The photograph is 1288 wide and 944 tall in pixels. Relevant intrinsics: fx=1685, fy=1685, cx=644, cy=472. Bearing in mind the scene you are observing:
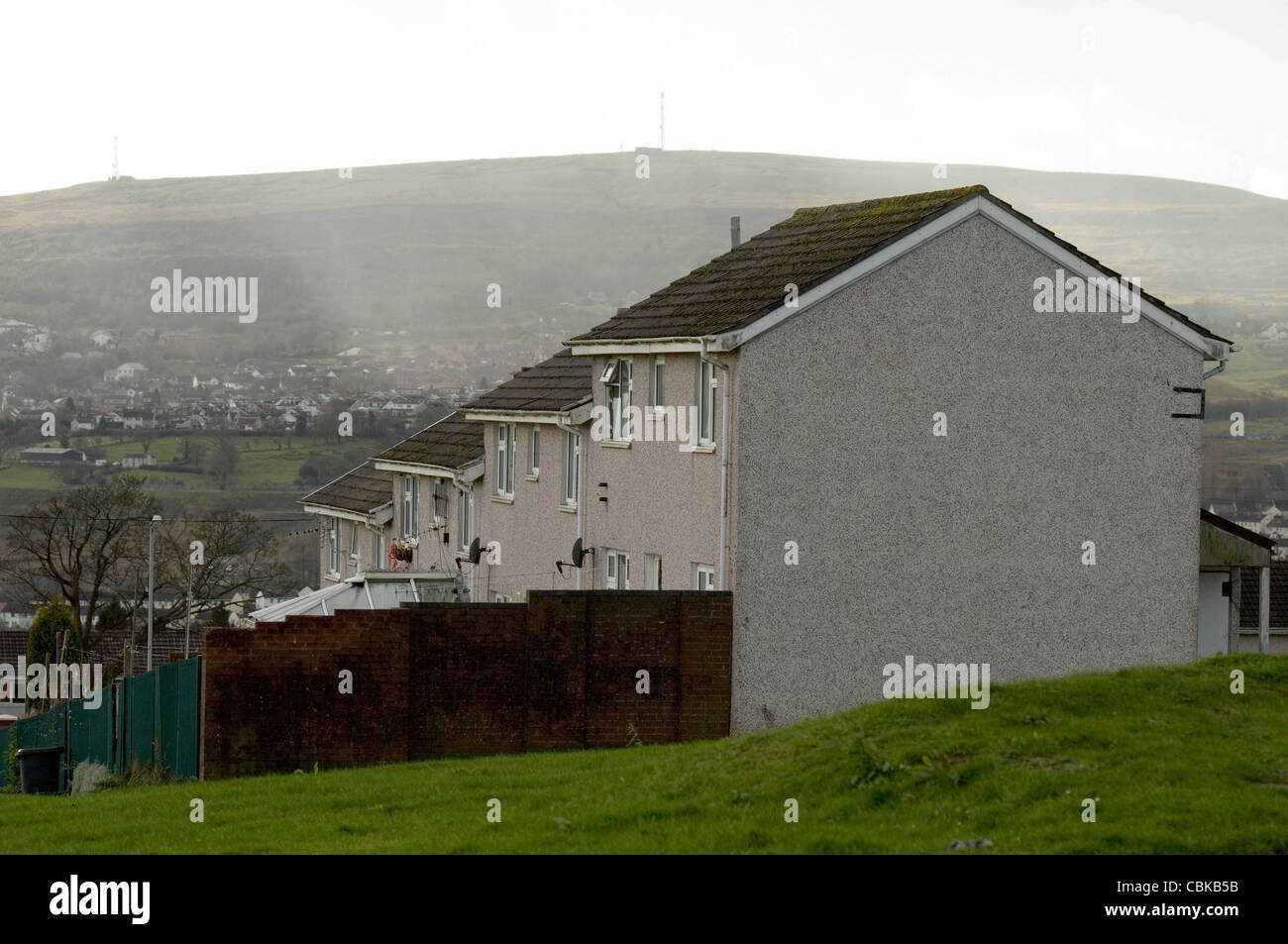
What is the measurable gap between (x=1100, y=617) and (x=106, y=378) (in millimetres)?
120596

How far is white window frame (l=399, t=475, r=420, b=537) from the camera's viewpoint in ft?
137

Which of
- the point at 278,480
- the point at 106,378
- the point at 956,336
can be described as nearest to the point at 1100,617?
the point at 956,336

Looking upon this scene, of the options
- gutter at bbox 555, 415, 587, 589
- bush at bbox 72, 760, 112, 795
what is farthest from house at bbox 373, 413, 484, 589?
bush at bbox 72, 760, 112, 795

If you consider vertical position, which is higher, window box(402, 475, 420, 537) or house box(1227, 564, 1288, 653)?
window box(402, 475, 420, 537)

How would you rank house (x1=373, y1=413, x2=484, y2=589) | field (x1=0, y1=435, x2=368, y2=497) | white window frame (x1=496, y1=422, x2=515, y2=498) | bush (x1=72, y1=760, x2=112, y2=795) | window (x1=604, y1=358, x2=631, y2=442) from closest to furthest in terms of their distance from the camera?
bush (x1=72, y1=760, x2=112, y2=795), window (x1=604, y1=358, x2=631, y2=442), white window frame (x1=496, y1=422, x2=515, y2=498), house (x1=373, y1=413, x2=484, y2=589), field (x1=0, y1=435, x2=368, y2=497)

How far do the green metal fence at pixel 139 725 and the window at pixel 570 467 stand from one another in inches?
343

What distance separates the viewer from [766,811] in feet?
41.1

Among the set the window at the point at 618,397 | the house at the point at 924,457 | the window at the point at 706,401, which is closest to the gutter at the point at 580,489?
the window at the point at 618,397

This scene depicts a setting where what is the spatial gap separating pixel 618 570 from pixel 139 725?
25.8 ft

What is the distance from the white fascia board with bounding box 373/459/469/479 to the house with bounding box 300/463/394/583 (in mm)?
1957

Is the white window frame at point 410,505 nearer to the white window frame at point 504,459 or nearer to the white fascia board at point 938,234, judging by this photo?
the white window frame at point 504,459

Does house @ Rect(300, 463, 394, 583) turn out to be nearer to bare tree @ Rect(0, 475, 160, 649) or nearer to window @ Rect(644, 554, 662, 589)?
bare tree @ Rect(0, 475, 160, 649)
